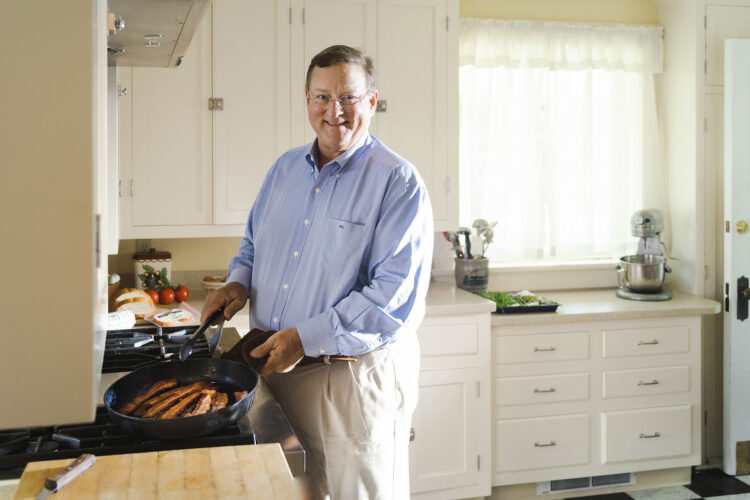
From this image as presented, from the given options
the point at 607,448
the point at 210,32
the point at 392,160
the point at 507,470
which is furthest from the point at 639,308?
the point at 210,32

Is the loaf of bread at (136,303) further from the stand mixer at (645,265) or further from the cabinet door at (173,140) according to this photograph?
the stand mixer at (645,265)

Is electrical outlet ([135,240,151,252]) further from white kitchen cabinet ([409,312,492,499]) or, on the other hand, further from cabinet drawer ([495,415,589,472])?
cabinet drawer ([495,415,589,472])

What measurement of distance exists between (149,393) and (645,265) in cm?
285

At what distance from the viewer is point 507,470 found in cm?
337

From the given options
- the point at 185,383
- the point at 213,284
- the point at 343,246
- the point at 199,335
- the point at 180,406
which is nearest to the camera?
the point at 180,406

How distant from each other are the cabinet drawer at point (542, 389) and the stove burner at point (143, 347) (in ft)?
5.63

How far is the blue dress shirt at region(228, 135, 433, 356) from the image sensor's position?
72.6 inches

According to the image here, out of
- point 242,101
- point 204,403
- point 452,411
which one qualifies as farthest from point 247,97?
point 204,403

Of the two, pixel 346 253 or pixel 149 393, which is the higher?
pixel 346 253

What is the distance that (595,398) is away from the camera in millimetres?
3432

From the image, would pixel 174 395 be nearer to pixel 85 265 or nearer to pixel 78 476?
pixel 78 476

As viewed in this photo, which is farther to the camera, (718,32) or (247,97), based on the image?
(718,32)

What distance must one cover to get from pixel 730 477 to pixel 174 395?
10.6ft

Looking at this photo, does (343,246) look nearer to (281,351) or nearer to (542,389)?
(281,351)
